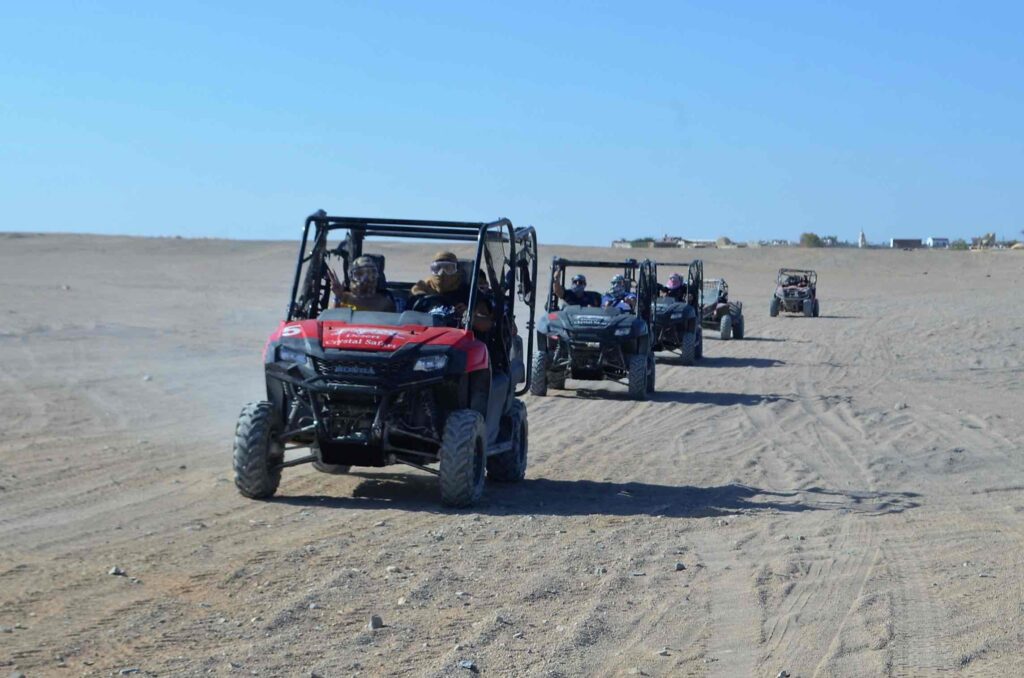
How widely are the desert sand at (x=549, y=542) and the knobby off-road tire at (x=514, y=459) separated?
0.32m

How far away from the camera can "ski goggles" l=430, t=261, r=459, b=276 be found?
11117mm

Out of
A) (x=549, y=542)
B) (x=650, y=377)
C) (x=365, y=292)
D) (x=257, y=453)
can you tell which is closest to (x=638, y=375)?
(x=650, y=377)

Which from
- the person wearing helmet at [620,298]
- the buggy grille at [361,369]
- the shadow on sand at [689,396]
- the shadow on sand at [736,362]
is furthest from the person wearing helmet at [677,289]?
the buggy grille at [361,369]

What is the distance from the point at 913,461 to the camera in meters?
13.8

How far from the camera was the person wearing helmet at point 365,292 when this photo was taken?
36.2 ft

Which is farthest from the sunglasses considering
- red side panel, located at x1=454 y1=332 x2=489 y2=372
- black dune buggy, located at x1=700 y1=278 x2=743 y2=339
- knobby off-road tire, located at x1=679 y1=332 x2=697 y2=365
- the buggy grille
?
black dune buggy, located at x1=700 y1=278 x2=743 y2=339

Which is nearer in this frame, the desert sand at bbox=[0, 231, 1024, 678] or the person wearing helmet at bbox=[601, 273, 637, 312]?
the desert sand at bbox=[0, 231, 1024, 678]

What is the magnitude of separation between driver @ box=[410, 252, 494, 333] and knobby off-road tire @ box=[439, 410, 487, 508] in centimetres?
115

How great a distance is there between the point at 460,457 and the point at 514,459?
177 centimetres

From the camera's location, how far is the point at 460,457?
9.92 meters

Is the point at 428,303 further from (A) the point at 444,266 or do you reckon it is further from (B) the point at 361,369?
(B) the point at 361,369

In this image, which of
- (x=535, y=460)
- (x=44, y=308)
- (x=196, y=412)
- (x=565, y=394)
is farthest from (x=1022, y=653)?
(x=44, y=308)

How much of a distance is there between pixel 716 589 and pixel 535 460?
18.4 feet

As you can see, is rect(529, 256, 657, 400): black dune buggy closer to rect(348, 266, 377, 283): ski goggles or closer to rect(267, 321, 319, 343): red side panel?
rect(348, 266, 377, 283): ski goggles
